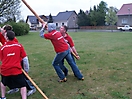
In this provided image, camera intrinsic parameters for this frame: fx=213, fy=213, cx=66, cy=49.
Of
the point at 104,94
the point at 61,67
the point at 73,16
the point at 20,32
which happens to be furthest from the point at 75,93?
the point at 73,16

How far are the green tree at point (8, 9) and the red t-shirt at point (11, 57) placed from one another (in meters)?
30.2

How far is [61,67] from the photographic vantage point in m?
7.20

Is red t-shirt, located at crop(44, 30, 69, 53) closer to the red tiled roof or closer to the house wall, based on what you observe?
the red tiled roof

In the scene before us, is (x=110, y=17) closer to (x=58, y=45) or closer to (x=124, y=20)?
(x=124, y=20)

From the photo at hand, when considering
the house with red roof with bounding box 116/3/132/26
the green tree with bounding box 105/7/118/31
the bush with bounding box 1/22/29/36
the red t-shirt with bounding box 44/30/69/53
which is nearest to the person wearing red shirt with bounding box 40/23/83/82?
the red t-shirt with bounding box 44/30/69/53

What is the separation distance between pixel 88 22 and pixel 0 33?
2513 inches

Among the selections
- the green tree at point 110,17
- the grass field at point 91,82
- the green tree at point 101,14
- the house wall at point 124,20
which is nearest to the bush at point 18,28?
the grass field at point 91,82

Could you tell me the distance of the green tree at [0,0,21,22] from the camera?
3328 cm

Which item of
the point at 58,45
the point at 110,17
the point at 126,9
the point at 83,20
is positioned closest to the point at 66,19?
the point at 83,20

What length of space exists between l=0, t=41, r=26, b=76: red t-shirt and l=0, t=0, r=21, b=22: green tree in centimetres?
3019

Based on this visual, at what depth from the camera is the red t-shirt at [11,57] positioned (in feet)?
15.4

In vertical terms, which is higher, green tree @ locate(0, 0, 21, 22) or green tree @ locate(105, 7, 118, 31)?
green tree @ locate(0, 0, 21, 22)

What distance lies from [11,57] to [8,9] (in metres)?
31.1

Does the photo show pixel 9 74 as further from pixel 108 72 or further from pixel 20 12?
pixel 20 12
